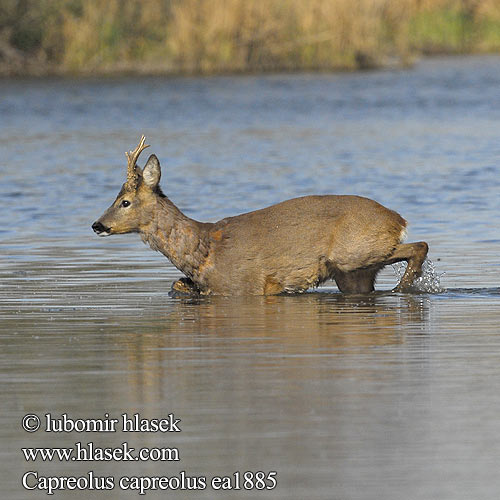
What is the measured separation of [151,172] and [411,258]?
2.03m

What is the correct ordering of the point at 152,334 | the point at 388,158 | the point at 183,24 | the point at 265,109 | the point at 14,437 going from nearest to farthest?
1. the point at 14,437
2. the point at 152,334
3. the point at 388,158
4. the point at 265,109
5. the point at 183,24

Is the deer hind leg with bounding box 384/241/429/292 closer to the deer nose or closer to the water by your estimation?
the water

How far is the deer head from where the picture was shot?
36.0ft

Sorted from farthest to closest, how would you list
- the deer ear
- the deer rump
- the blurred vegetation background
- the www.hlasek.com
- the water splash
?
the blurred vegetation background
the deer ear
the water splash
the deer rump
the www.hlasek.com

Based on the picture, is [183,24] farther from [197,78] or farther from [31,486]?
[31,486]

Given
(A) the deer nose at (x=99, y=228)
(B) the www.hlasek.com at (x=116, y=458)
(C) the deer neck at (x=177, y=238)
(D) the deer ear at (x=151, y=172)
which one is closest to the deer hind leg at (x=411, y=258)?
(C) the deer neck at (x=177, y=238)

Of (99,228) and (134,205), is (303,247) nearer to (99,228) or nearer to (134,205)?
(134,205)

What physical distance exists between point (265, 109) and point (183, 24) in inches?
253

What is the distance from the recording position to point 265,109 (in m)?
30.6

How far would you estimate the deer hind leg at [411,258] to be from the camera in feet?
34.8

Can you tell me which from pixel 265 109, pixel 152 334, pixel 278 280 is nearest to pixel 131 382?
pixel 152 334

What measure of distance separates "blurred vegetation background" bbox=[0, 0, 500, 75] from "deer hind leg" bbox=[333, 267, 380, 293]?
25.4 m

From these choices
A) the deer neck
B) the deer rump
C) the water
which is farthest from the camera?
the deer neck

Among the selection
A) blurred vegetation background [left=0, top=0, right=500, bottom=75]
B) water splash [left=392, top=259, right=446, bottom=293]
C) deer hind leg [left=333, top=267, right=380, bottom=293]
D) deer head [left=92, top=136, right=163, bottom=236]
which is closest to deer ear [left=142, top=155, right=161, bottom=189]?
deer head [left=92, top=136, right=163, bottom=236]
